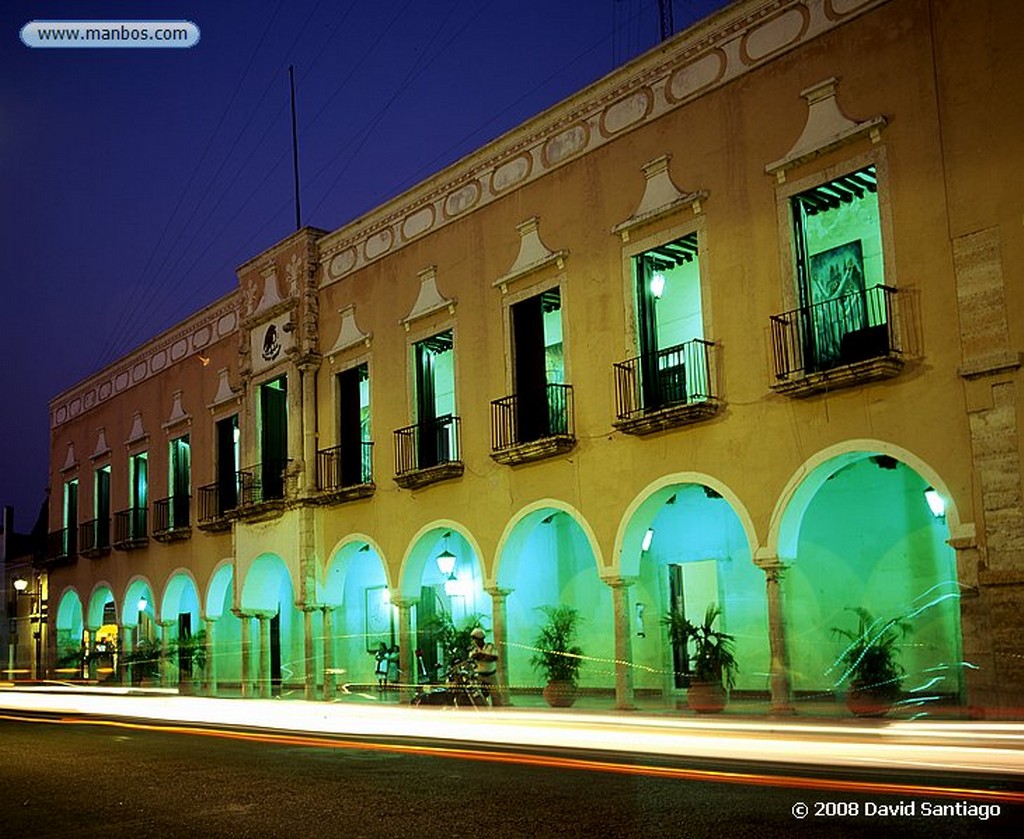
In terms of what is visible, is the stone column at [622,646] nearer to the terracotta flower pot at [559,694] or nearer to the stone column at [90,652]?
the terracotta flower pot at [559,694]

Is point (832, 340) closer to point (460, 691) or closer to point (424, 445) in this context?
point (460, 691)

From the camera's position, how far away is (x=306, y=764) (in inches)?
439

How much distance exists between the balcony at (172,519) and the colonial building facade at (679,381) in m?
1.77

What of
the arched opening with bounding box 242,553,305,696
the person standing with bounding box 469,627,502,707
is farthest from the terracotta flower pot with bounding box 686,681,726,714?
the arched opening with bounding box 242,553,305,696

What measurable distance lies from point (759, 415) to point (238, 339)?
15479 mm

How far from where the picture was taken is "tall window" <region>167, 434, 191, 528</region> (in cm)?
2916

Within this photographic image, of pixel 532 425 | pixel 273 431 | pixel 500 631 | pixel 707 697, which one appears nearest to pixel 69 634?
pixel 273 431

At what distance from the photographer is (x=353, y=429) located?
23.3 metres

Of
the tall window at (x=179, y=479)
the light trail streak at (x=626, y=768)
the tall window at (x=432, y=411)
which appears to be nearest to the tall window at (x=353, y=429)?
the tall window at (x=432, y=411)

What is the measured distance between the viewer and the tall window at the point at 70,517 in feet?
115

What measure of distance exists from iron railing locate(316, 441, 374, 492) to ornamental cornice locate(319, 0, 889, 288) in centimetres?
357

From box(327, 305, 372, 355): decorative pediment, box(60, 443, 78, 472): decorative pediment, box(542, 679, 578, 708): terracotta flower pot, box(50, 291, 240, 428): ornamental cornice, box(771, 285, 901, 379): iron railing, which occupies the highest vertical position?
box(50, 291, 240, 428): ornamental cornice

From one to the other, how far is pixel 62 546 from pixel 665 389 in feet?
81.2

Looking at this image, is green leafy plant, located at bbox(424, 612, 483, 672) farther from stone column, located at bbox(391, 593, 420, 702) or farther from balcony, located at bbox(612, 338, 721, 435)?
balcony, located at bbox(612, 338, 721, 435)
